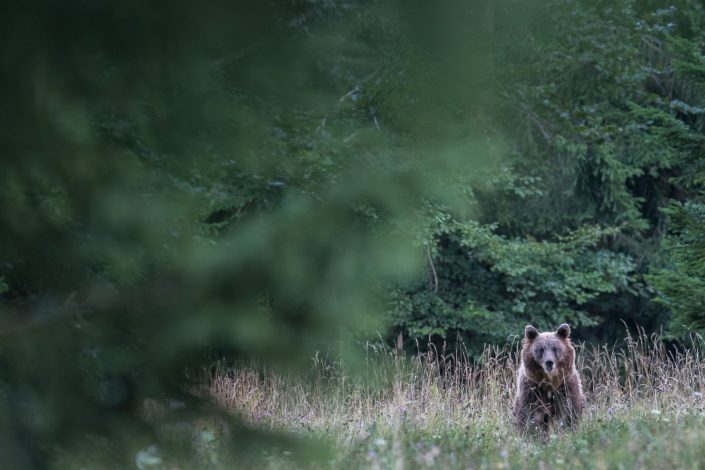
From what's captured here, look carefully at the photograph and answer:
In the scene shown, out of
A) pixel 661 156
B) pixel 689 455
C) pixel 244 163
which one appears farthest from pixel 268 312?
pixel 661 156

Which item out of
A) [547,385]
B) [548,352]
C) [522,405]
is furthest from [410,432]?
[548,352]

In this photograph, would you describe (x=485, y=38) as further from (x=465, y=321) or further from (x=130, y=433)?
(x=465, y=321)

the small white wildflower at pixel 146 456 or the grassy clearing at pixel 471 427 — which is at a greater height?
the small white wildflower at pixel 146 456

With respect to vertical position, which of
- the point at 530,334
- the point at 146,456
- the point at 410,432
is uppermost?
the point at 146,456

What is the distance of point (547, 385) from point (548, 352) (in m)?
0.33

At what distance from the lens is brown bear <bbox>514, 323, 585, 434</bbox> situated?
928 centimetres

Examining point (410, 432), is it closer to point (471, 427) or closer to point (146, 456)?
point (471, 427)

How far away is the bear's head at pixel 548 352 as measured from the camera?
968 cm

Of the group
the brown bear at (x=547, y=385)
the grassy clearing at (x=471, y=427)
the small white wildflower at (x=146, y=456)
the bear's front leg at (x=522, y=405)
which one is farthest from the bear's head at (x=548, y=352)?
the small white wildflower at (x=146, y=456)

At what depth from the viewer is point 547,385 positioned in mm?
9695

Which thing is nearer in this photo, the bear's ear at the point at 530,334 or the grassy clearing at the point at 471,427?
the grassy clearing at the point at 471,427

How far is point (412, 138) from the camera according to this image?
257cm

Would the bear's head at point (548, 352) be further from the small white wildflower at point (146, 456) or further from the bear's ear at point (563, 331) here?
the small white wildflower at point (146, 456)

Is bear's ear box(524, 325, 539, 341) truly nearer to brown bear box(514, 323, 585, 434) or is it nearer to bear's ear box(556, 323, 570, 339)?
brown bear box(514, 323, 585, 434)
